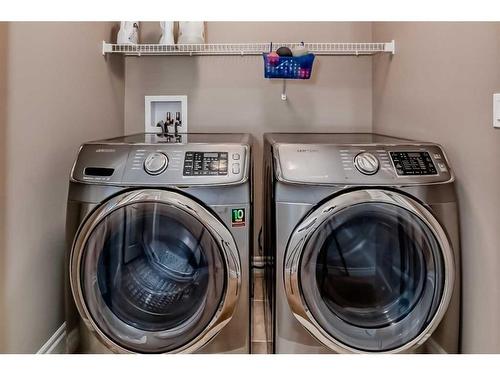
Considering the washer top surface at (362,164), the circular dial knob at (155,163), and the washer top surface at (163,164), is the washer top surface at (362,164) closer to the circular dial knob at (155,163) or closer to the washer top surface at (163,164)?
the washer top surface at (163,164)

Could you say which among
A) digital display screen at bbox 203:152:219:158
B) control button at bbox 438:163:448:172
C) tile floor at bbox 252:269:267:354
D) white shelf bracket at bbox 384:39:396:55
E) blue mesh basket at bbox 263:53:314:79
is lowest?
tile floor at bbox 252:269:267:354

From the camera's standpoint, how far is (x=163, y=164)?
137cm

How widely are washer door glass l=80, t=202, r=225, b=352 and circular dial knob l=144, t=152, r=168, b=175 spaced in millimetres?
113

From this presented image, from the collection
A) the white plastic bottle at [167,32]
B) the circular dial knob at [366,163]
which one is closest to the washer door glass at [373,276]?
the circular dial knob at [366,163]

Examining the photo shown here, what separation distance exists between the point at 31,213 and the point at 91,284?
1.08ft

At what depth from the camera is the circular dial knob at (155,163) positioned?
1.36m

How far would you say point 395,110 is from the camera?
6.46 ft

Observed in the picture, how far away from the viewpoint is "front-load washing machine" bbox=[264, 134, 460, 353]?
1.34 meters

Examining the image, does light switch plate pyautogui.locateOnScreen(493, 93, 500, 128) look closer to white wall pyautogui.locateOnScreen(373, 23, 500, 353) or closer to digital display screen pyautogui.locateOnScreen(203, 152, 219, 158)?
white wall pyautogui.locateOnScreen(373, 23, 500, 353)

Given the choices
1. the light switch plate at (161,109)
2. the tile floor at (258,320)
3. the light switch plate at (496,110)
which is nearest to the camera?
the light switch plate at (496,110)

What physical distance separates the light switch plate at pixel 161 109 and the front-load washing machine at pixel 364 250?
1.02m

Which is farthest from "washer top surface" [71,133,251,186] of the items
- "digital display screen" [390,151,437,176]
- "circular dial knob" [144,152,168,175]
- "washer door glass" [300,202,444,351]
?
"digital display screen" [390,151,437,176]

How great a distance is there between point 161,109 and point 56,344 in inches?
51.9

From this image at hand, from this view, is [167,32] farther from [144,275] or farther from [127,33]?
[144,275]
